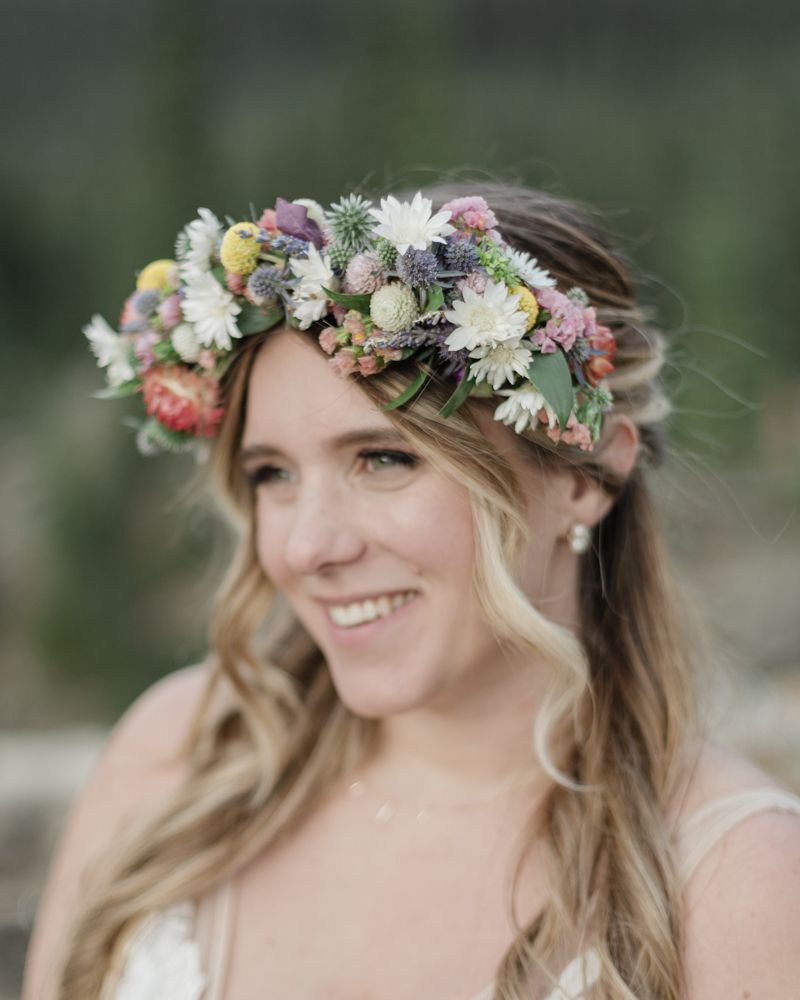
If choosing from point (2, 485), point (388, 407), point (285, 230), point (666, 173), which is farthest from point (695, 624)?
point (666, 173)

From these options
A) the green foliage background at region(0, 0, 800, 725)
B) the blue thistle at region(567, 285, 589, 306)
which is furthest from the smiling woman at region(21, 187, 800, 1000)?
the green foliage background at region(0, 0, 800, 725)

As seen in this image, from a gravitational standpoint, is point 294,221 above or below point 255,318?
above

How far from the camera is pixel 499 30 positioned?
22000 mm

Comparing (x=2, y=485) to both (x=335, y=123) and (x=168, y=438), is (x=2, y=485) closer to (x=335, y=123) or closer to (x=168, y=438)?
(x=335, y=123)

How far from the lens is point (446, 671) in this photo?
202 cm

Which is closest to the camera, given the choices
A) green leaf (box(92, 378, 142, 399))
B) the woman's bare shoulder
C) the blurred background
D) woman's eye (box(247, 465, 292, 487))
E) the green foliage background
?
woman's eye (box(247, 465, 292, 487))

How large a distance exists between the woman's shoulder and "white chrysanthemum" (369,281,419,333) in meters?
1.22

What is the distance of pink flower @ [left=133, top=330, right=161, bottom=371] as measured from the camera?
7.20 feet

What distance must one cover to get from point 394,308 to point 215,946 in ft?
5.14

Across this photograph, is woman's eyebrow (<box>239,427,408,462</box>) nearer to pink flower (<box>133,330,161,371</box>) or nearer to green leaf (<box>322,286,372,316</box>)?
green leaf (<box>322,286,372,316</box>)

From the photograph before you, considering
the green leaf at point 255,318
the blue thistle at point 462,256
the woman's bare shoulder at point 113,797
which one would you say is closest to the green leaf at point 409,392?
the blue thistle at point 462,256

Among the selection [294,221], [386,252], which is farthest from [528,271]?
[294,221]

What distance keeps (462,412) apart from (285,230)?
55 centimetres

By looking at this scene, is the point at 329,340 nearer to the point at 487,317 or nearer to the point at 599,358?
the point at 487,317
